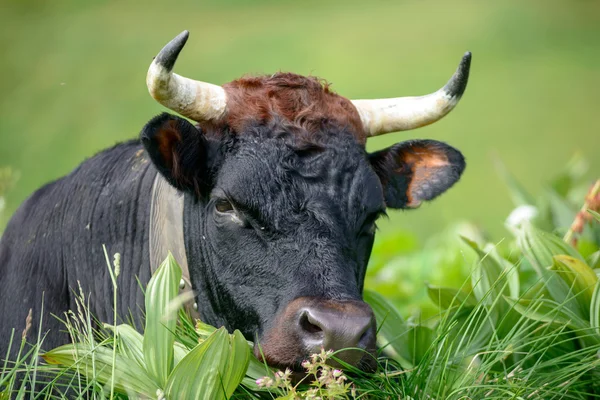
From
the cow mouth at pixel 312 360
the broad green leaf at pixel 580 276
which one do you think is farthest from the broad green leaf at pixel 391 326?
the cow mouth at pixel 312 360

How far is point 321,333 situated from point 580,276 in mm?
1478

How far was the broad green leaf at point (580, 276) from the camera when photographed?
12.9 feet

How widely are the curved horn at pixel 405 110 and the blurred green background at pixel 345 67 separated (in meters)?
8.42

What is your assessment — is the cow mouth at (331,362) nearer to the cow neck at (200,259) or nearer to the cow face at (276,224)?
the cow face at (276,224)

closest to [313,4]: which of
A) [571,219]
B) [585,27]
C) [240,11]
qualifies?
[240,11]

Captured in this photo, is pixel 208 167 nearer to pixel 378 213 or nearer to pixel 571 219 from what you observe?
pixel 378 213

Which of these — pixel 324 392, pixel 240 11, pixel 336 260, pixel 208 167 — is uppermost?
pixel 240 11

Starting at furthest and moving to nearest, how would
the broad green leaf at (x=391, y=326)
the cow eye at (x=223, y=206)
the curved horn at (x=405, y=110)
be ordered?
the broad green leaf at (x=391, y=326)
the curved horn at (x=405, y=110)
the cow eye at (x=223, y=206)

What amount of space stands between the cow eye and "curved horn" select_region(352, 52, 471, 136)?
0.85 meters

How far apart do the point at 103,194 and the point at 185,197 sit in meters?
0.54

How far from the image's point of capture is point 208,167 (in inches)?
151

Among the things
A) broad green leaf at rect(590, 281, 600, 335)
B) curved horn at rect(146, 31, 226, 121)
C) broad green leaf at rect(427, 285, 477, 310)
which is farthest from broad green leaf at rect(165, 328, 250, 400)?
broad green leaf at rect(590, 281, 600, 335)

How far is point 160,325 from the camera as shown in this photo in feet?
10.4

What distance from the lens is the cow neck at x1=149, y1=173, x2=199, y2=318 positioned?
399cm
